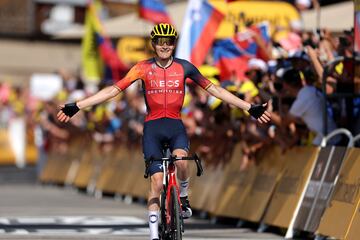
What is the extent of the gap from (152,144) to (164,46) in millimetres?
920

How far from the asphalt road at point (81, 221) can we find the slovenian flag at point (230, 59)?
2.24 metres

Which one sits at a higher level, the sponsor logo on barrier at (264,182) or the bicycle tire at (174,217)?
the sponsor logo on barrier at (264,182)

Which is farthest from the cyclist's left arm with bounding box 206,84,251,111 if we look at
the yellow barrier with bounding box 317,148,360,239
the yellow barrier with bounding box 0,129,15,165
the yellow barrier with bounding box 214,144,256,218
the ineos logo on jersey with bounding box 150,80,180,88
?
the yellow barrier with bounding box 0,129,15,165

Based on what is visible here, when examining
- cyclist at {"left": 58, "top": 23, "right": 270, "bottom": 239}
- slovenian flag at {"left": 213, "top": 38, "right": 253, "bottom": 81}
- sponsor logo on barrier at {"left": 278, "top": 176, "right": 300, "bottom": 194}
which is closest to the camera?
cyclist at {"left": 58, "top": 23, "right": 270, "bottom": 239}

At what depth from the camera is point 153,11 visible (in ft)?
74.6

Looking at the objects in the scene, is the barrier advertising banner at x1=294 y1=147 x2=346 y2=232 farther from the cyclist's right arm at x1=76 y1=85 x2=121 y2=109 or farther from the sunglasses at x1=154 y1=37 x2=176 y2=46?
the cyclist's right arm at x1=76 y1=85 x2=121 y2=109

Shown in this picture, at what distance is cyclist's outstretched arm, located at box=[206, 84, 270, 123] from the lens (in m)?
12.0

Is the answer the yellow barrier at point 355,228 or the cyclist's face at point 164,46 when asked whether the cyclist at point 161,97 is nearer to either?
the cyclist's face at point 164,46

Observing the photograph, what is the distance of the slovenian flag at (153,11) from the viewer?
889 inches

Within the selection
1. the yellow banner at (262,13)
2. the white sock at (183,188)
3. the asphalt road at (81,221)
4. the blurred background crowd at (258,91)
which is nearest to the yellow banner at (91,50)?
the blurred background crowd at (258,91)

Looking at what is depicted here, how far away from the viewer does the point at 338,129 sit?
14.3 metres

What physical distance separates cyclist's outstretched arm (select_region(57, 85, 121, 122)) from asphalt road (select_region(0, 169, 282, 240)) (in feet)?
7.63

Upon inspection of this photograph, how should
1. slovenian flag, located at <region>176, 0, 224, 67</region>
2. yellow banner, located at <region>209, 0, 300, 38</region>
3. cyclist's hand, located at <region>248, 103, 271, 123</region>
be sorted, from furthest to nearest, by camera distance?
yellow banner, located at <region>209, 0, 300, 38</region>
slovenian flag, located at <region>176, 0, 224, 67</region>
cyclist's hand, located at <region>248, 103, 271, 123</region>

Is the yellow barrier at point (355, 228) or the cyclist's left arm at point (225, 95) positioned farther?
the yellow barrier at point (355, 228)
